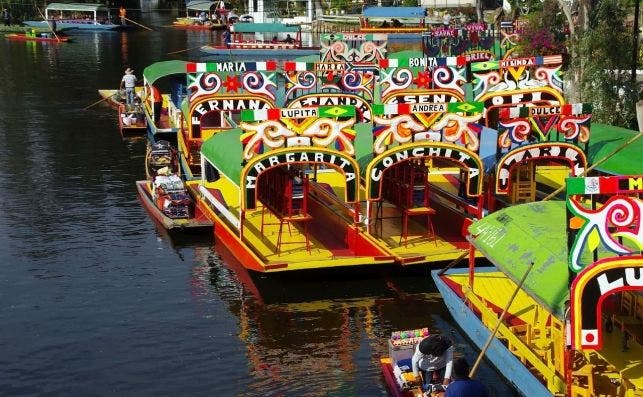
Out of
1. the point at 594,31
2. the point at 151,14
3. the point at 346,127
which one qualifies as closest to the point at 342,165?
the point at 346,127

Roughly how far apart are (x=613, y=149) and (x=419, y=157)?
6896 mm

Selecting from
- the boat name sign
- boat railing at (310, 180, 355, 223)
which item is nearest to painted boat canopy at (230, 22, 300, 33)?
boat railing at (310, 180, 355, 223)

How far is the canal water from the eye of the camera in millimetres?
21922

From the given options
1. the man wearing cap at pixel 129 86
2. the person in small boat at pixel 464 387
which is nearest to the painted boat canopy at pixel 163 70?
the man wearing cap at pixel 129 86

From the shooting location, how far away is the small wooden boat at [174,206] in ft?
104

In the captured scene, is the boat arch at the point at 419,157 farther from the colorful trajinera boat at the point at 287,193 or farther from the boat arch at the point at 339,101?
the boat arch at the point at 339,101

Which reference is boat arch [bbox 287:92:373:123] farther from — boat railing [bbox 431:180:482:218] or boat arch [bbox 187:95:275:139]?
boat railing [bbox 431:180:482:218]

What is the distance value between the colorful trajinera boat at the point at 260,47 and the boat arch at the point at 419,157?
60.9 meters

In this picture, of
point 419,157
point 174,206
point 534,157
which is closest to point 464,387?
point 419,157

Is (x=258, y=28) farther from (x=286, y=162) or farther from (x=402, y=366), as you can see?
(x=402, y=366)

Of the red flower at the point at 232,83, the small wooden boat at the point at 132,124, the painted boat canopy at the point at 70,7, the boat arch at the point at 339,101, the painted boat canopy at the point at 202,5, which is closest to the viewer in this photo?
the boat arch at the point at 339,101

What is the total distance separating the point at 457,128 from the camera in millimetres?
27812

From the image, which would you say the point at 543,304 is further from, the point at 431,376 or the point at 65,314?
the point at 65,314

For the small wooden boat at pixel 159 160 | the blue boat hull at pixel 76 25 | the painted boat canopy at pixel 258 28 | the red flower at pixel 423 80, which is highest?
the blue boat hull at pixel 76 25
